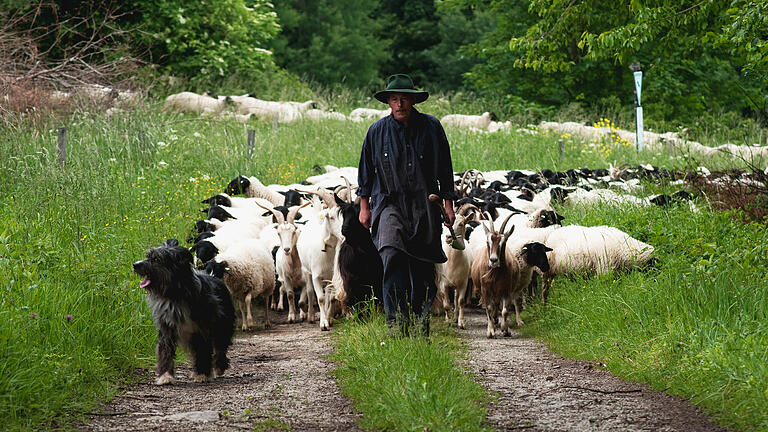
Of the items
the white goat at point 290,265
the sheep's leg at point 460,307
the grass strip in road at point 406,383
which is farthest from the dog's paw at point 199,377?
the white goat at point 290,265

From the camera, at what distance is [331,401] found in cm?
618

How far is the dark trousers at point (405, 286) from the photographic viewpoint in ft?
24.8

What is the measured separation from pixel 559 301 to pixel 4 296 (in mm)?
5675

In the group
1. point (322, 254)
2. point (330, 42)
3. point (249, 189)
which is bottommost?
point (322, 254)

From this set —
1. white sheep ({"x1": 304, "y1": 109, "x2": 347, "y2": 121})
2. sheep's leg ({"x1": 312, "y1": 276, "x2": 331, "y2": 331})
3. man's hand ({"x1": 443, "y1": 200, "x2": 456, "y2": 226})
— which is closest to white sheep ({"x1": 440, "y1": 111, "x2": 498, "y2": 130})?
white sheep ({"x1": 304, "y1": 109, "x2": 347, "y2": 121})

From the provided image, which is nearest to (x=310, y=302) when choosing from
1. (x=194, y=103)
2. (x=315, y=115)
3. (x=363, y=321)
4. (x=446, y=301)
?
(x=446, y=301)

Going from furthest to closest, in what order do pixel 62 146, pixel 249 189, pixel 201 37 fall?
pixel 201 37 < pixel 249 189 < pixel 62 146

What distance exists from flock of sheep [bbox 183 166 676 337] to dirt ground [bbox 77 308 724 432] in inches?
57.2

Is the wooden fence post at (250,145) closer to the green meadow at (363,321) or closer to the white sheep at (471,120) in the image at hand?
the green meadow at (363,321)

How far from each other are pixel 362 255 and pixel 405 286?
179 cm

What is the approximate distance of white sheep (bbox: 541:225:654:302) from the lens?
10469 millimetres

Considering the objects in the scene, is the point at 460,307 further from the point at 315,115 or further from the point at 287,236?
the point at 315,115

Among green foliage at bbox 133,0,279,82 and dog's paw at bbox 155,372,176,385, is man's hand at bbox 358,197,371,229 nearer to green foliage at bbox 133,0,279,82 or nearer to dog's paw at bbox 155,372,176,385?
dog's paw at bbox 155,372,176,385

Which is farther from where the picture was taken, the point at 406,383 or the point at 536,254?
the point at 536,254
